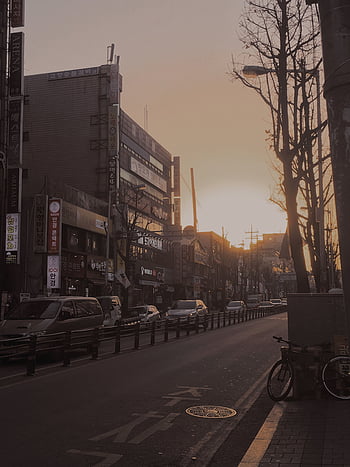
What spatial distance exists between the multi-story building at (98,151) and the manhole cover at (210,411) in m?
34.8

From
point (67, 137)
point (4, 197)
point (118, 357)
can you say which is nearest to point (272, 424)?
→ point (118, 357)

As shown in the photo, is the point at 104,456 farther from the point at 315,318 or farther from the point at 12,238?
the point at 12,238

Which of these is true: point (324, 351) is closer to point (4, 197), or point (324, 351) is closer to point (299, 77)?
point (299, 77)

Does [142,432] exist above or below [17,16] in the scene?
below

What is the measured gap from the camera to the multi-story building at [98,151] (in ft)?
155

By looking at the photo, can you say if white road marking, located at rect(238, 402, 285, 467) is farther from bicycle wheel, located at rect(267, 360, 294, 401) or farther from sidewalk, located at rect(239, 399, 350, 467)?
bicycle wheel, located at rect(267, 360, 294, 401)

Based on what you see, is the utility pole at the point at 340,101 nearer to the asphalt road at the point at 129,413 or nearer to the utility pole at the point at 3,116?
the asphalt road at the point at 129,413

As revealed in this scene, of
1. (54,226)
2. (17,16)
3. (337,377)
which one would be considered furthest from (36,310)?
(17,16)

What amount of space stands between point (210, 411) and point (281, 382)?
147 centimetres

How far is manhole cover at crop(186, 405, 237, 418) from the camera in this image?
7.76m

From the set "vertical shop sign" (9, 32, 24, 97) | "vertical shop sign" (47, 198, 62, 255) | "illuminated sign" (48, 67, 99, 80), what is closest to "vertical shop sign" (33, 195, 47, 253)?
"vertical shop sign" (47, 198, 62, 255)

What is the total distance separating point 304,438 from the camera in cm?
585

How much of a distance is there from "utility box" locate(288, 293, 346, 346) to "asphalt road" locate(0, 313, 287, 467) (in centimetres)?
147

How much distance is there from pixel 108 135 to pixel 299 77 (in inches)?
1378
